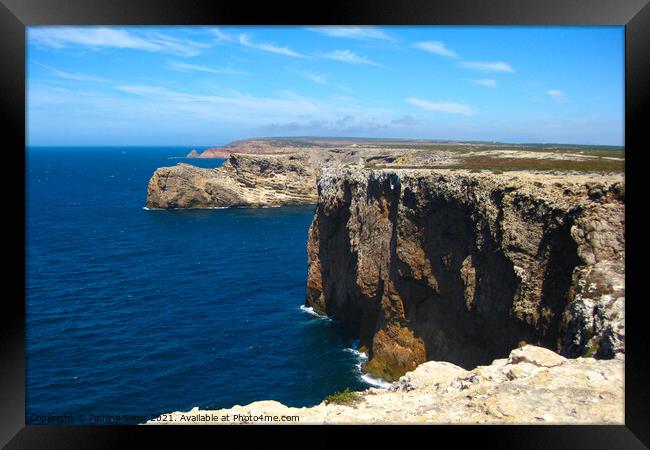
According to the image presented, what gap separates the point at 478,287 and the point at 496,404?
15.5 meters

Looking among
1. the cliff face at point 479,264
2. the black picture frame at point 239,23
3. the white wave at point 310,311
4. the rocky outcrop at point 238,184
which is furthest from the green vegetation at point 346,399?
the rocky outcrop at point 238,184

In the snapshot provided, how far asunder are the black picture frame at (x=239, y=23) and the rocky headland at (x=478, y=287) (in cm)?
65

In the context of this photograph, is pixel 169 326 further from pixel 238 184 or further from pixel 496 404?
pixel 238 184

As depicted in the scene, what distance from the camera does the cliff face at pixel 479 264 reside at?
2080 cm

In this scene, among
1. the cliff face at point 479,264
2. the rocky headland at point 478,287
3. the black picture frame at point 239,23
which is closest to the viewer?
the black picture frame at point 239,23

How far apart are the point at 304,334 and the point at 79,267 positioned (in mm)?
31448

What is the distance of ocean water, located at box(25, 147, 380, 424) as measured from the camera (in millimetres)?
33188

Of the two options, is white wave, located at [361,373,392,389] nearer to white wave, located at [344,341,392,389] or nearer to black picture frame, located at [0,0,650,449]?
white wave, located at [344,341,392,389]

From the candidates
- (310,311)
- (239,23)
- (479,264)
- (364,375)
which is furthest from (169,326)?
(239,23)

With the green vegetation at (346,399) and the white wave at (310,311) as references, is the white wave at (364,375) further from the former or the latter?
the green vegetation at (346,399)

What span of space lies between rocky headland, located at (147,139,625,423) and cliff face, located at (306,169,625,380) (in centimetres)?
7

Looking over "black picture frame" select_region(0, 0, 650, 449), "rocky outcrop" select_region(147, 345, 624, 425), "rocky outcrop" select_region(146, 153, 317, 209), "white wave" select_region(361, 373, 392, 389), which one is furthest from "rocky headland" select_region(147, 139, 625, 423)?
"rocky outcrop" select_region(146, 153, 317, 209)

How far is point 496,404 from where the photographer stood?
1330 cm

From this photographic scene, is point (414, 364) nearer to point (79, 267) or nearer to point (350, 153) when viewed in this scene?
point (79, 267)
